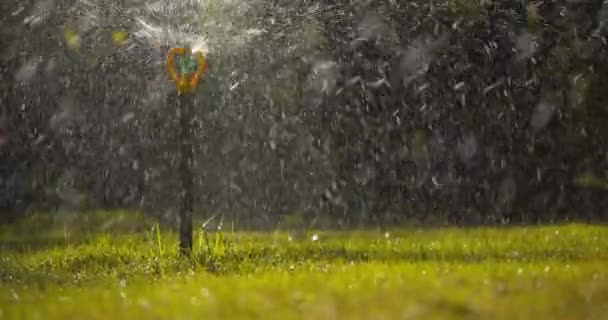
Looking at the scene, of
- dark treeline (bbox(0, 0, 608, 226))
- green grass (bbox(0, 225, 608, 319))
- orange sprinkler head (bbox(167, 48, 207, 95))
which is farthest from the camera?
dark treeline (bbox(0, 0, 608, 226))

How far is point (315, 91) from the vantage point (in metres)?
14.1

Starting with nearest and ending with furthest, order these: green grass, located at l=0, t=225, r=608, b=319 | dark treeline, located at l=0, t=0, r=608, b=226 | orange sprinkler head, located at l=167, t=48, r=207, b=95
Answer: green grass, located at l=0, t=225, r=608, b=319, orange sprinkler head, located at l=167, t=48, r=207, b=95, dark treeline, located at l=0, t=0, r=608, b=226

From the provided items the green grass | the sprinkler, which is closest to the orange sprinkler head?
the sprinkler

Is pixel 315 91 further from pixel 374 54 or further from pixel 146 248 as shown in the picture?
pixel 146 248

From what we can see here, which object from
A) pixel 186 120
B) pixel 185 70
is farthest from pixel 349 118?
pixel 185 70

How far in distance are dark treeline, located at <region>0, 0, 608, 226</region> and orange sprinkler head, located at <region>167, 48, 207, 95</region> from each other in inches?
195

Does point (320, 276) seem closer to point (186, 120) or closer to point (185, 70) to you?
point (186, 120)

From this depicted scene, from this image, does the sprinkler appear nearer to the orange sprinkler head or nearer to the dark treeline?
the orange sprinkler head

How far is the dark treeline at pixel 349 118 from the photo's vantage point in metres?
13.7

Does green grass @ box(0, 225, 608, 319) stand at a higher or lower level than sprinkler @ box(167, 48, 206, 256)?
lower

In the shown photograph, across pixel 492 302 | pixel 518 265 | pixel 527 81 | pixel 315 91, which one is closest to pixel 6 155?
pixel 315 91

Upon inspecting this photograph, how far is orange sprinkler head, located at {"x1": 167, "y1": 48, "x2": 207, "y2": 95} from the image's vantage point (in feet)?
27.3

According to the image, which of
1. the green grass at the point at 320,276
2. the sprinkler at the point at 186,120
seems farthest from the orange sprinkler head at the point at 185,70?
the green grass at the point at 320,276

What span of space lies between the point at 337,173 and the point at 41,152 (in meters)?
5.02
